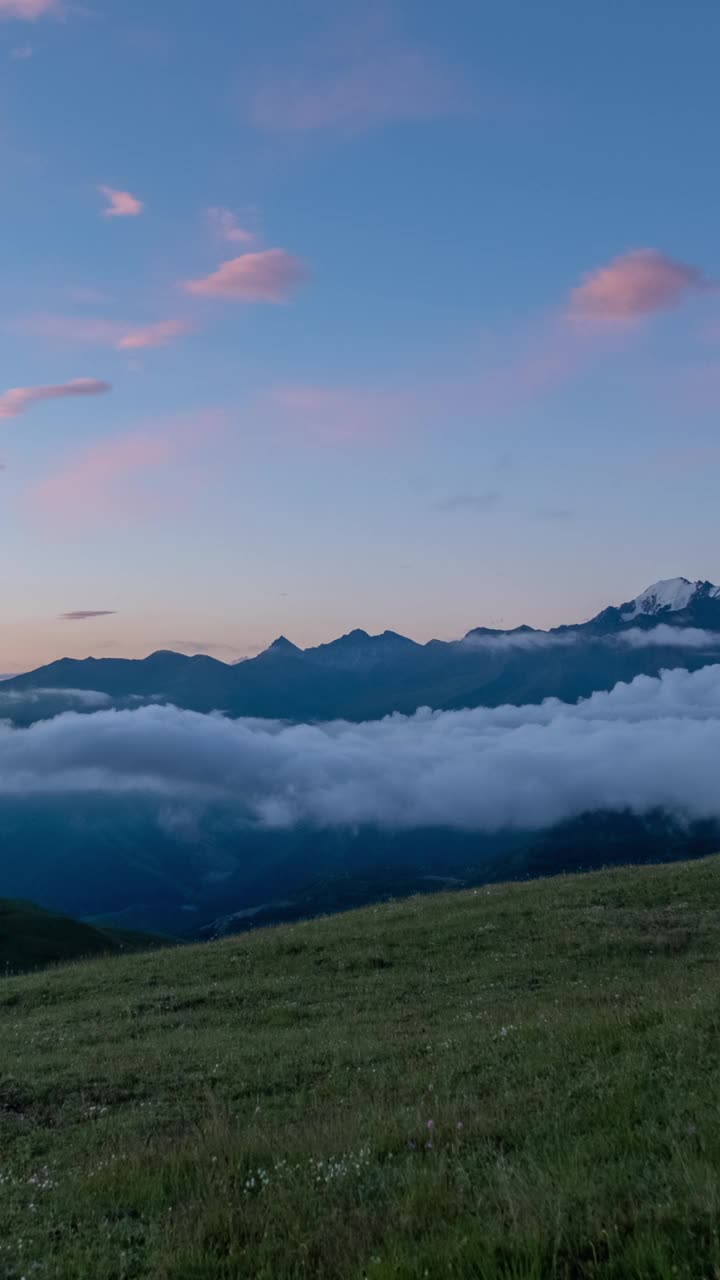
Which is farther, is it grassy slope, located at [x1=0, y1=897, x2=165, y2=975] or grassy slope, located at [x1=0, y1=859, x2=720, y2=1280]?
grassy slope, located at [x1=0, y1=897, x2=165, y2=975]

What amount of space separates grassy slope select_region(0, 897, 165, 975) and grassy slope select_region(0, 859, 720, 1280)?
195 feet

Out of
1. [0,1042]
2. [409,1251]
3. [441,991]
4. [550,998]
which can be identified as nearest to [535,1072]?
[409,1251]

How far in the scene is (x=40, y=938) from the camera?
98.7 m

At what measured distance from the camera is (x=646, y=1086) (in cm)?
1069

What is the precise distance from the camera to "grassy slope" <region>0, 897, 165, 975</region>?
88375 millimetres

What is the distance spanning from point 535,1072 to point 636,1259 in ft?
23.3

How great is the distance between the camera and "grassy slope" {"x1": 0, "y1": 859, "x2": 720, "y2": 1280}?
7.02 meters

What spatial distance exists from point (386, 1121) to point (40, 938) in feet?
320

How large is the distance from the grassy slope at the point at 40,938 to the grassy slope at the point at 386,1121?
2338 inches

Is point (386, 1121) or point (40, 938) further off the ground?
point (386, 1121)

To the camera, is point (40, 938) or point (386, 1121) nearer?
point (386, 1121)

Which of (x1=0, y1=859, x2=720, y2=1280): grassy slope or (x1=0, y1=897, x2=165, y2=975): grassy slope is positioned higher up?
(x1=0, y1=859, x2=720, y2=1280): grassy slope

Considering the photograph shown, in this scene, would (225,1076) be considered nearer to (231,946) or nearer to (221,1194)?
(221,1194)

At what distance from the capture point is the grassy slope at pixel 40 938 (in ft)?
290
